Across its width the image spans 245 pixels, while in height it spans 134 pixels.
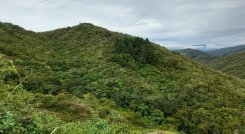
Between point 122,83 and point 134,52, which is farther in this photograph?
point 134,52

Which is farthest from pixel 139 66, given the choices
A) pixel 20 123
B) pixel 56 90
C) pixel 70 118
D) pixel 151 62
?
pixel 20 123

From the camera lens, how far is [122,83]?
111250 mm

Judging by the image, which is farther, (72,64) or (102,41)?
(102,41)

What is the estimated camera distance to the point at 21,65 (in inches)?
4422

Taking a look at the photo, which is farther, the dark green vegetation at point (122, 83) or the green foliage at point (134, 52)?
the green foliage at point (134, 52)

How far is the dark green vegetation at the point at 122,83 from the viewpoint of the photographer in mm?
88500

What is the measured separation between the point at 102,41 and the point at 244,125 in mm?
67981

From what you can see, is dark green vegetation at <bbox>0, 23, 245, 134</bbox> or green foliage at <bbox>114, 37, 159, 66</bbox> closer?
dark green vegetation at <bbox>0, 23, 245, 134</bbox>

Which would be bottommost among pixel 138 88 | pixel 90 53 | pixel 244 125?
pixel 244 125

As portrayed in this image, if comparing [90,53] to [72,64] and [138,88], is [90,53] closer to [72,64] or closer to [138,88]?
[72,64]

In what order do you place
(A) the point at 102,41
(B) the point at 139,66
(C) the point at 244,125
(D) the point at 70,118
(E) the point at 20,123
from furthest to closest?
1. (A) the point at 102,41
2. (B) the point at 139,66
3. (C) the point at 244,125
4. (D) the point at 70,118
5. (E) the point at 20,123

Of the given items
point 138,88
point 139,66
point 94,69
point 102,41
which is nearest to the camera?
point 138,88

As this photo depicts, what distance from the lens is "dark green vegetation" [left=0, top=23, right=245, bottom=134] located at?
3484 inches

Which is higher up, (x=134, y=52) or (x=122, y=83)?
(x=134, y=52)
